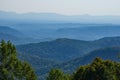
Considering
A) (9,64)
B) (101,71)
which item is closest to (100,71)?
(101,71)

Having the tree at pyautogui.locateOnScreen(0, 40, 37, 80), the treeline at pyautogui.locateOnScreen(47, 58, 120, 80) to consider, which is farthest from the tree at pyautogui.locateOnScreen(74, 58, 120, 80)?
the tree at pyautogui.locateOnScreen(0, 40, 37, 80)

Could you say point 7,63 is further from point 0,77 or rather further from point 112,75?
point 112,75

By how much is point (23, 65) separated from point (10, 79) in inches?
198

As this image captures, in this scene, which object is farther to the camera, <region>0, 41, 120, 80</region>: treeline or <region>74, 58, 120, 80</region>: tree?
<region>0, 41, 120, 80</region>: treeline

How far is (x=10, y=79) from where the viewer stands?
44500mm

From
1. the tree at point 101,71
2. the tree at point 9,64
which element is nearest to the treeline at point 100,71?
the tree at point 101,71

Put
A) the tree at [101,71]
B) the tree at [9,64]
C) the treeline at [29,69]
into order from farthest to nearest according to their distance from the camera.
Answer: the tree at [9,64], the treeline at [29,69], the tree at [101,71]

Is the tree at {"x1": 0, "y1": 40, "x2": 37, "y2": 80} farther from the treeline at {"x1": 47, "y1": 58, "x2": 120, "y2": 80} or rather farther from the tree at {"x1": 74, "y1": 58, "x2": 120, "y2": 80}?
the tree at {"x1": 74, "y1": 58, "x2": 120, "y2": 80}

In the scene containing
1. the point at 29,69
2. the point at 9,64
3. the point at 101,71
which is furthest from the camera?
the point at 29,69

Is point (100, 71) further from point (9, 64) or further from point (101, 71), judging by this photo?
point (9, 64)

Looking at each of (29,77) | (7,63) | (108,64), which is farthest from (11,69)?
(108,64)

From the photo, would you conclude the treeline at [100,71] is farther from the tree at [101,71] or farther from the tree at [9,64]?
the tree at [9,64]

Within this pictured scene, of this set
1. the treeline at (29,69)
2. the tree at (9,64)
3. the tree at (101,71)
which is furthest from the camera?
the tree at (9,64)

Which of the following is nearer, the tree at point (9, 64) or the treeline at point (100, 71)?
the treeline at point (100, 71)
